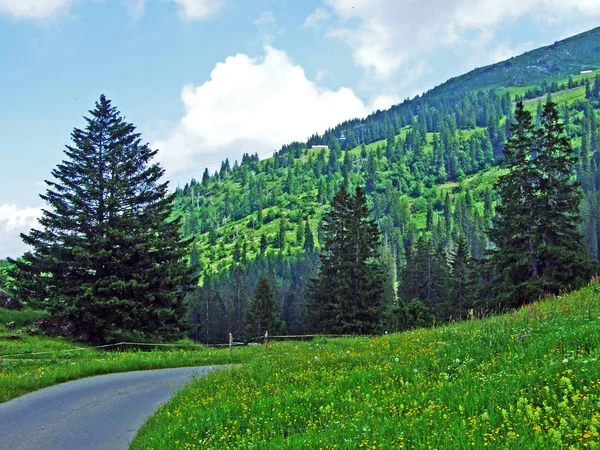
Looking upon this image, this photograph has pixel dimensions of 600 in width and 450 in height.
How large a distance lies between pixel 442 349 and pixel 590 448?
628 centimetres

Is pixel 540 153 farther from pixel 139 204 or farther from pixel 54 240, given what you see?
pixel 54 240

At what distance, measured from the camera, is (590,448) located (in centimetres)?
414

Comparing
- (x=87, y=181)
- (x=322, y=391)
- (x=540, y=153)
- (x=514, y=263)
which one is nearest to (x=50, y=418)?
(x=322, y=391)

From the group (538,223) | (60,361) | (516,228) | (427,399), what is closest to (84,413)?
(427,399)

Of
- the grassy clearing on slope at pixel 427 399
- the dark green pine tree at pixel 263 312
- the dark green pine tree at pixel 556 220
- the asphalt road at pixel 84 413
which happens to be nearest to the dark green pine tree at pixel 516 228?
the dark green pine tree at pixel 556 220

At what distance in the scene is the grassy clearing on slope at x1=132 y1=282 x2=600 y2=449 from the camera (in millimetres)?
5215

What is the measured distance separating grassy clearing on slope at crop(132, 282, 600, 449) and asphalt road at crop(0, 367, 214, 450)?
3.39 feet

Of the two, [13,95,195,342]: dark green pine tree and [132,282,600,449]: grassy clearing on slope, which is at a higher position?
[13,95,195,342]: dark green pine tree

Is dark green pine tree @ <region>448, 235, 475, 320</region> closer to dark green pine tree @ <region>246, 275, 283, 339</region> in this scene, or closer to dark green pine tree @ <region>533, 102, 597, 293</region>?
dark green pine tree @ <region>533, 102, 597, 293</region>

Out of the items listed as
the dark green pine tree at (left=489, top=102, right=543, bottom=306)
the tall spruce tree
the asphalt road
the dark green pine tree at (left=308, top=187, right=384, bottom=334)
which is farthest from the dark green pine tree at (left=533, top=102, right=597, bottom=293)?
the asphalt road

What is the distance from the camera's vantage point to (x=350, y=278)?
142 feet

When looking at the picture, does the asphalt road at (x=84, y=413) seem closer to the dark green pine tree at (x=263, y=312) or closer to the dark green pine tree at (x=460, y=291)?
the dark green pine tree at (x=460, y=291)

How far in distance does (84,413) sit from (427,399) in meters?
8.99

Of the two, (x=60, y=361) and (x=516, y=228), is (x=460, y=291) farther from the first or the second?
(x=60, y=361)
